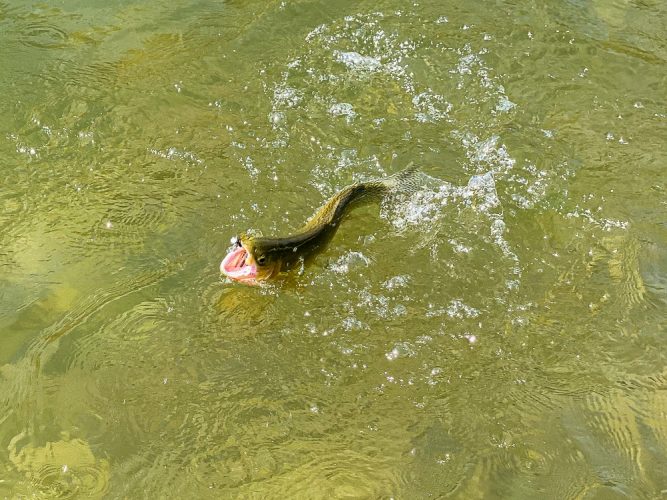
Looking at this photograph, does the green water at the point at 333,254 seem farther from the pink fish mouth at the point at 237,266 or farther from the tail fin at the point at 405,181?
the pink fish mouth at the point at 237,266

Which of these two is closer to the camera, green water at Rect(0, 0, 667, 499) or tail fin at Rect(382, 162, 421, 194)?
green water at Rect(0, 0, 667, 499)

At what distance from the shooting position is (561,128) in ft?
16.0

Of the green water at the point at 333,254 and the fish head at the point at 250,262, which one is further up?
the fish head at the point at 250,262

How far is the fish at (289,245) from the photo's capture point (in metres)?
3.23

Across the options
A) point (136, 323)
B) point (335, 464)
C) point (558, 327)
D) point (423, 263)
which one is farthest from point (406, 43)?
point (335, 464)

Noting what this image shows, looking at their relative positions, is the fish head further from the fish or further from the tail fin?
the tail fin

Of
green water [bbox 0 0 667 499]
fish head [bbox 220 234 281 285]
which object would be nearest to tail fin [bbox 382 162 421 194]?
green water [bbox 0 0 667 499]

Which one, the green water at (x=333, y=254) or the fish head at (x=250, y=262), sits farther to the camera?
the fish head at (x=250, y=262)

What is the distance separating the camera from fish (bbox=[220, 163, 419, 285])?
323 centimetres

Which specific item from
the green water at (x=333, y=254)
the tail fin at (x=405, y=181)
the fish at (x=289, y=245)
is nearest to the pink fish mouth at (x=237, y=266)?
the fish at (x=289, y=245)

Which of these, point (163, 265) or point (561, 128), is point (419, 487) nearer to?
point (163, 265)

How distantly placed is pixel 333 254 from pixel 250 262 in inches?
30.3

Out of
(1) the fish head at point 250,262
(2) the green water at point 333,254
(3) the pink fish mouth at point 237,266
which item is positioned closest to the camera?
(2) the green water at point 333,254

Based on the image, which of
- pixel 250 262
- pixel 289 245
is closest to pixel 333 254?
pixel 289 245
